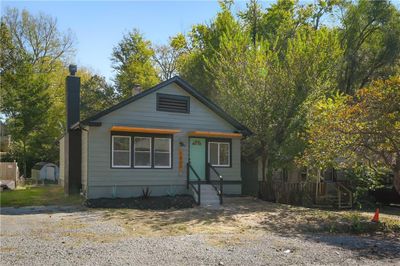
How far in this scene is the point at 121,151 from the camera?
17.4 metres

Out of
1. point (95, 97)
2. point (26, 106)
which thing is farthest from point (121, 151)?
point (95, 97)

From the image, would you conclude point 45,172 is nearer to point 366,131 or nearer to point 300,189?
point 300,189

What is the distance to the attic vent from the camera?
60.2 ft

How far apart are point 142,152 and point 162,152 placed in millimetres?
939

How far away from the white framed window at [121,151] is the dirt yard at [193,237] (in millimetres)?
2807

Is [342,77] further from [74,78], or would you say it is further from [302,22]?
[74,78]

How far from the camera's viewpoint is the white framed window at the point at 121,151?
1723 centimetres

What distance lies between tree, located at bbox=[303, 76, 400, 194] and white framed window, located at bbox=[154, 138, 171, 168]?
6.56 m

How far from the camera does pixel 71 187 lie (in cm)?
1920

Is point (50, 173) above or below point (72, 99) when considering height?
below

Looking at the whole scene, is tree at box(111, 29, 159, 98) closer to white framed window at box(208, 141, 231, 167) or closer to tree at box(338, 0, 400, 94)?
tree at box(338, 0, 400, 94)

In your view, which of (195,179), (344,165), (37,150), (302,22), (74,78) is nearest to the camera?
(344,165)

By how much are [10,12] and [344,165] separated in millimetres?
35823

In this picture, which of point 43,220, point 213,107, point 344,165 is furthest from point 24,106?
point 344,165
